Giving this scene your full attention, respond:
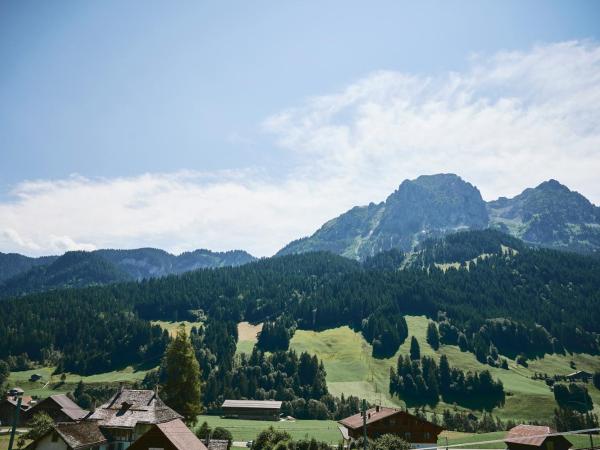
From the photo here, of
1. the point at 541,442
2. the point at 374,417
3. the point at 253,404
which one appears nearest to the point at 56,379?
the point at 253,404

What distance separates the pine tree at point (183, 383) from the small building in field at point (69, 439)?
14.5 meters

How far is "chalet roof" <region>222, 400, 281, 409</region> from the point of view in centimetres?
13988

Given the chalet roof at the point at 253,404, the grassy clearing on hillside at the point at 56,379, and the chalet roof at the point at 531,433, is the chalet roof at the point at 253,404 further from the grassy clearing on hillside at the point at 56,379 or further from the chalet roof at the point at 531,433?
the chalet roof at the point at 531,433

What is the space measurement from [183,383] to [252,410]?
Result: 71146 millimetres

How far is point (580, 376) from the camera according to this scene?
187 m

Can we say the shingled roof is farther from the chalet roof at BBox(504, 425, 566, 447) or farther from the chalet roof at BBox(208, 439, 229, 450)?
the chalet roof at BBox(504, 425, 566, 447)

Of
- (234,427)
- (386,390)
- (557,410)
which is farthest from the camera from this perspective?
(386,390)

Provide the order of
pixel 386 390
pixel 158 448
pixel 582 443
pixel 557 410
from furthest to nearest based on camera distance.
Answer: pixel 386 390 → pixel 557 410 → pixel 582 443 → pixel 158 448

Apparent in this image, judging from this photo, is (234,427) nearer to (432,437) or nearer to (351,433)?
(351,433)

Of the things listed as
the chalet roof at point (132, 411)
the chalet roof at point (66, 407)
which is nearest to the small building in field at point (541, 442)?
the chalet roof at point (132, 411)

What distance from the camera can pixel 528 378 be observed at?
609 ft

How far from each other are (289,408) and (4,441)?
296ft

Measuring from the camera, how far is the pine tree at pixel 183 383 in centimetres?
7406

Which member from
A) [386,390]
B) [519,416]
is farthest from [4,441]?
[519,416]
